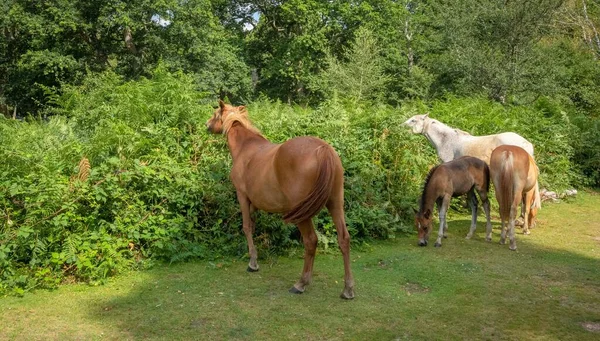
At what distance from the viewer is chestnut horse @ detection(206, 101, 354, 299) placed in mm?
4945

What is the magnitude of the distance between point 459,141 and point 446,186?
2378mm

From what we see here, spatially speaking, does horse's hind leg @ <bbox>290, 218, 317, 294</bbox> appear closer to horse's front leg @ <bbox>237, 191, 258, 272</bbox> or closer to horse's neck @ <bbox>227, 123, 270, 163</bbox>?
horse's front leg @ <bbox>237, 191, 258, 272</bbox>

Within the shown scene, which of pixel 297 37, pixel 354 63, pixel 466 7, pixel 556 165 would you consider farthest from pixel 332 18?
pixel 556 165

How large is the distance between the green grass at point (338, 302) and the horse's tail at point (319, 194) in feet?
3.12

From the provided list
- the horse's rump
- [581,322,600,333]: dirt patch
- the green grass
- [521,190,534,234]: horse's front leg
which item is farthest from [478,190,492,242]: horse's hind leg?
[581,322,600,333]: dirt patch

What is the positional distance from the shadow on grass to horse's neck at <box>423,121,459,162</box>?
3.21 meters

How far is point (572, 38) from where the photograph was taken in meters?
31.7

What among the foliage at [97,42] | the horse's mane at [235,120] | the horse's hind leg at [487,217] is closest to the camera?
the horse's mane at [235,120]

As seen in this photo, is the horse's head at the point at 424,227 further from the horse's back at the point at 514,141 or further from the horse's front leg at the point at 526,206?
the horse's back at the point at 514,141

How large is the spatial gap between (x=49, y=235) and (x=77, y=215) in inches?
14.7

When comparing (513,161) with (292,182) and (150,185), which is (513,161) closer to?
(292,182)

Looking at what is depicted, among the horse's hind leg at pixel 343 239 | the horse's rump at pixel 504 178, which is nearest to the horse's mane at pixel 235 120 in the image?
the horse's hind leg at pixel 343 239

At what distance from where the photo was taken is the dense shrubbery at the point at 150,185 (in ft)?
18.7

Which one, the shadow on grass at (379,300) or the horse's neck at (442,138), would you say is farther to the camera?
the horse's neck at (442,138)
